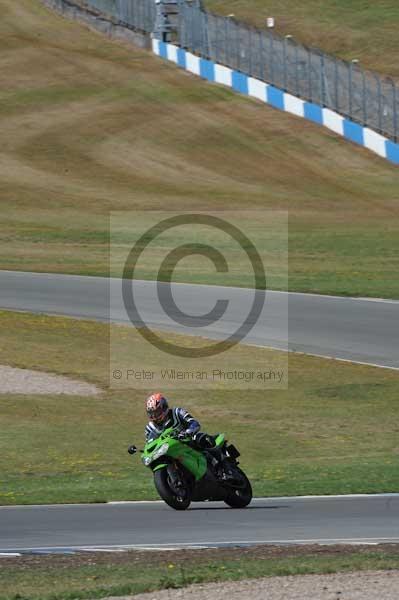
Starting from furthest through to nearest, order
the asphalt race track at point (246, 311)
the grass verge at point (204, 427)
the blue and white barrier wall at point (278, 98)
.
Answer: the blue and white barrier wall at point (278, 98), the asphalt race track at point (246, 311), the grass verge at point (204, 427)

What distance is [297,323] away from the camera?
28.2 metres

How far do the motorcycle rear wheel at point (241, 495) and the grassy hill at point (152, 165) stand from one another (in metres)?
18.7

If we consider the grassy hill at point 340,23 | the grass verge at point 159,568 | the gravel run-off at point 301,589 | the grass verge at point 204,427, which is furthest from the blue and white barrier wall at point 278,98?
the gravel run-off at point 301,589

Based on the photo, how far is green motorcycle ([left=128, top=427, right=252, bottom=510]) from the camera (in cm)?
1405

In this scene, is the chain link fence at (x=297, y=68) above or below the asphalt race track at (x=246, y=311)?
above

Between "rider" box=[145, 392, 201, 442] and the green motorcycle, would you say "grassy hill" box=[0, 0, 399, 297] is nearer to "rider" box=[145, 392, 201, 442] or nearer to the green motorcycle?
the green motorcycle

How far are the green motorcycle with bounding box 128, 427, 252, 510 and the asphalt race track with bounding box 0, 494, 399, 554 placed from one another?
19cm

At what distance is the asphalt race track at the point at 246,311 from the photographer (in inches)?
1038

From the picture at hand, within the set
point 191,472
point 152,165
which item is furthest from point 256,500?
point 152,165

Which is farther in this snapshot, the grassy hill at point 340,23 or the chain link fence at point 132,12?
the chain link fence at point 132,12

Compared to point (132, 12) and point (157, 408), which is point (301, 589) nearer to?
point (157, 408)

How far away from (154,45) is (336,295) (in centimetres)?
3372

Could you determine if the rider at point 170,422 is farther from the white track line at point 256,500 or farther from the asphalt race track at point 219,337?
the white track line at point 256,500

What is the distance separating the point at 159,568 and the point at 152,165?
1551 inches
